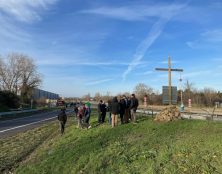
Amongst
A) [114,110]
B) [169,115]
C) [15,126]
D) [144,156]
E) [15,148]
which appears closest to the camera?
[144,156]

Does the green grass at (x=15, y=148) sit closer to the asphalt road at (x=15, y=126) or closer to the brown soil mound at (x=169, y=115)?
the asphalt road at (x=15, y=126)

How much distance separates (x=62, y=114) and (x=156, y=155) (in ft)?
43.0

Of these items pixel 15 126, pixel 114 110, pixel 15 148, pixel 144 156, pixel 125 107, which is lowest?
pixel 15 148

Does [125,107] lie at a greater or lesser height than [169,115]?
greater

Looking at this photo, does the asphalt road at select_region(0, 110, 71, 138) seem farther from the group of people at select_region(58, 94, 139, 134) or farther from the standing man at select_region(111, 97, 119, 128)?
the standing man at select_region(111, 97, 119, 128)

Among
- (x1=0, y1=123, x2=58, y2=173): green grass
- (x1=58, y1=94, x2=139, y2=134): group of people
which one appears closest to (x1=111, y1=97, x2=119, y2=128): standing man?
(x1=58, y1=94, x2=139, y2=134): group of people

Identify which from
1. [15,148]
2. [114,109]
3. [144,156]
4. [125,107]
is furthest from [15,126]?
[144,156]

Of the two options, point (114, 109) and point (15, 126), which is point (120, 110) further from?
point (15, 126)

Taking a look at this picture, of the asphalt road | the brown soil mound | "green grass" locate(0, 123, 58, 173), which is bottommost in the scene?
"green grass" locate(0, 123, 58, 173)

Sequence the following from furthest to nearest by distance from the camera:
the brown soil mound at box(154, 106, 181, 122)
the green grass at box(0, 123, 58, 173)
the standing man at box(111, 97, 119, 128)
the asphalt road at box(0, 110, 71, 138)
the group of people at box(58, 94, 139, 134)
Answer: the asphalt road at box(0, 110, 71, 138), the group of people at box(58, 94, 139, 134), the standing man at box(111, 97, 119, 128), the brown soil mound at box(154, 106, 181, 122), the green grass at box(0, 123, 58, 173)

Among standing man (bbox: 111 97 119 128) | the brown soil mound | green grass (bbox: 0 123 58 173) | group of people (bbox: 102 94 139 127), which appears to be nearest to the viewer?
green grass (bbox: 0 123 58 173)

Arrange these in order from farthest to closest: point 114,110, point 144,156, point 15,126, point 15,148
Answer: point 15,126 < point 114,110 < point 15,148 < point 144,156

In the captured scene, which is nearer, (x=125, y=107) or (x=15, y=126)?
(x=125, y=107)

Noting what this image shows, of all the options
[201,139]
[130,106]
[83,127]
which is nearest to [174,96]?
[130,106]
